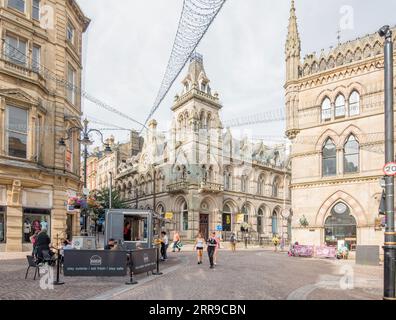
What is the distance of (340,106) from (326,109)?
3.31 ft

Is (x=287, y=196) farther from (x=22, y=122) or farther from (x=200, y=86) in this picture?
(x=22, y=122)

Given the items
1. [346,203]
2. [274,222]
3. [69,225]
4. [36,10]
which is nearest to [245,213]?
[274,222]

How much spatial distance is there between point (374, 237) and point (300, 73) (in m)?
12.9

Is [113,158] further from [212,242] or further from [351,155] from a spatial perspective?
[212,242]

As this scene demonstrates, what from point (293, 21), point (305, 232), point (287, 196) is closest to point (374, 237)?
point (305, 232)

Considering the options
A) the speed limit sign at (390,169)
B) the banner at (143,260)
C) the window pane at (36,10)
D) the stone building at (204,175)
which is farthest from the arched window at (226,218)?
the speed limit sign at (390,169)

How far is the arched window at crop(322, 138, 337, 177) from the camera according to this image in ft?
86.0

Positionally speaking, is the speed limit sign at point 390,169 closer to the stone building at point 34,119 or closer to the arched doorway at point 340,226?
the arched doorway at point 340,226

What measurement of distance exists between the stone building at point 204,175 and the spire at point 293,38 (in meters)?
16.9

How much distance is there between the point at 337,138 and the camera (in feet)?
85.3

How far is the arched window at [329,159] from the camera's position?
26.2m

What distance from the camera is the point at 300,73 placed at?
92.9 ft

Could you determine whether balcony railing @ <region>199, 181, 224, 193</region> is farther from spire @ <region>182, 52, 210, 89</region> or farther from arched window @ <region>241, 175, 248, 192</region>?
spire @ <region>182, 52, 210, 89</region>
